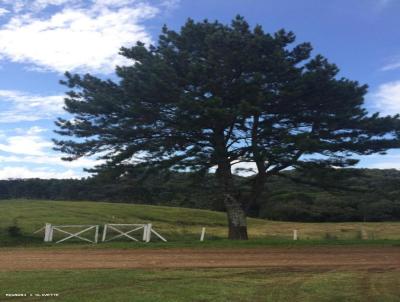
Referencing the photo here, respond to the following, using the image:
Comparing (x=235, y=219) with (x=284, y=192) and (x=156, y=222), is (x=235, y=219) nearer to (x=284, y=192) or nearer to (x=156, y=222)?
(x=284, y=192)

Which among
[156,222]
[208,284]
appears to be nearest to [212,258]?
[208,284]

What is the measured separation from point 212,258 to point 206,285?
657cm

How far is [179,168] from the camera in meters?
25.9

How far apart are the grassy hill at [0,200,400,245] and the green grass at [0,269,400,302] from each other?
50.8 ft

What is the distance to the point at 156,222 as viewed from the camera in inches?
1538

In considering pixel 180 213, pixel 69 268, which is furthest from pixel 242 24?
pixel 180 213

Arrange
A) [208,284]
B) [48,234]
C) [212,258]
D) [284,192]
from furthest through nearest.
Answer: [284,192]
[48,234]
[212,258]
[208,284]

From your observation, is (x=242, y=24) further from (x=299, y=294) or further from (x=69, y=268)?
(x=299, y=294)

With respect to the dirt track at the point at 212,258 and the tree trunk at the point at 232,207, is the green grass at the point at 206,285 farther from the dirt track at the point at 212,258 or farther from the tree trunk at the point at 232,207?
the tree trunk at the point at 232,207

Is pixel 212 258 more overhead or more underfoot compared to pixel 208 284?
more overhead

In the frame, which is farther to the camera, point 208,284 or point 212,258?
point 212,258

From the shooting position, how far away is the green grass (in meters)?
9.89

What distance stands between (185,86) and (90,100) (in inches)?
183

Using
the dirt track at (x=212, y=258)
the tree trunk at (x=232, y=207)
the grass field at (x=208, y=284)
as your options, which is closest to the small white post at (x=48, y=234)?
the dirt track at (x=212, y=258)
